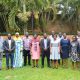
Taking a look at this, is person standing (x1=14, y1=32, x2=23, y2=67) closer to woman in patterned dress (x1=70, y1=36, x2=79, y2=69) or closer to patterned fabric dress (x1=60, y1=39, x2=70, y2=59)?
patterned fabric dress (x1=60, y1=39, x2=70, y2=59)

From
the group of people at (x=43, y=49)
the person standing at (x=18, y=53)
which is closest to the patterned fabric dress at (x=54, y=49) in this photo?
the group of people at (x=43, y=49)

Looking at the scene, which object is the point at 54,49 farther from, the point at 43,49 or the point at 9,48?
the point at 9,48

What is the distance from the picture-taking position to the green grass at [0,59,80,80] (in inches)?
671

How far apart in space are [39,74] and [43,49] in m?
2.81

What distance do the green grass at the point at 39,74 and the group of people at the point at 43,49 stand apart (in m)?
0.65

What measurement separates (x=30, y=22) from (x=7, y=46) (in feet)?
61.7

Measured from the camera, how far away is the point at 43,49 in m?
20.6

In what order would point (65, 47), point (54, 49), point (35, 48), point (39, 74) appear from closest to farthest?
point (39, 74), point (54, 49), point (65, 47), point (35, 48)

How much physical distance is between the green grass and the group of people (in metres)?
0.65

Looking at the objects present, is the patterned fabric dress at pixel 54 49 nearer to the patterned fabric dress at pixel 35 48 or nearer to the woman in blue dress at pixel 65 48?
the woman in blue dress at pixel 65 48

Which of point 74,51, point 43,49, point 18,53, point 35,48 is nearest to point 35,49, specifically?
point 35,48

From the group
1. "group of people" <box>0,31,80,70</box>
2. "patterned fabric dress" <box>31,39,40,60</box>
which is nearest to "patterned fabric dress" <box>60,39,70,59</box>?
"group of people" <box>0,31,80,70</box>

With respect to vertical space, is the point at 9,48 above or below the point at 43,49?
above

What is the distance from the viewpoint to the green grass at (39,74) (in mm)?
17031
